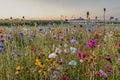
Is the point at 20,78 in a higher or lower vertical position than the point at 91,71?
lower

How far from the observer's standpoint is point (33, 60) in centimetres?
423

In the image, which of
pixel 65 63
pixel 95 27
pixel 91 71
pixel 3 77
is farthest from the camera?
pixel 95 27

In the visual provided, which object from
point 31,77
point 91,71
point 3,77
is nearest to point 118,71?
point 91,71

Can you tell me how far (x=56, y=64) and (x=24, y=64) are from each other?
110 centimetres

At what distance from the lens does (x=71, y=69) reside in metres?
3.71

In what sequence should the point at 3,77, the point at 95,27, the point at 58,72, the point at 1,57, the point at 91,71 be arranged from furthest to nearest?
1. the point at 95,27
2. the point at 1,57
3. the point at 3,77
4. the point at 58,72
5. the point at 91,71

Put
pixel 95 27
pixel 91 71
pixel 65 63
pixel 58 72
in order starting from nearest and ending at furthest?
pixel 91 71 < pixel 58 72 < pixel 65 63 < pixel 95 27

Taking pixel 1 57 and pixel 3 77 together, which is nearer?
pixel 3 77

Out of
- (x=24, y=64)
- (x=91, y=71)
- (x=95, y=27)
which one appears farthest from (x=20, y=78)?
(x=95, y=27)

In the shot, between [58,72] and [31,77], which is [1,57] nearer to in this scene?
[31,77]

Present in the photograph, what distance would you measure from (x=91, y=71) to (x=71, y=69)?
94cm

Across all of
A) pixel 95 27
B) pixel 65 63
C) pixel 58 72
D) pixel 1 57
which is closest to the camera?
pixel 58 72

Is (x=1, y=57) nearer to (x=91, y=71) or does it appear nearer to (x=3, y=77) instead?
(x=3, y=77)

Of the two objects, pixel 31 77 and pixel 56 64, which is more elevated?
pixel 56 64
